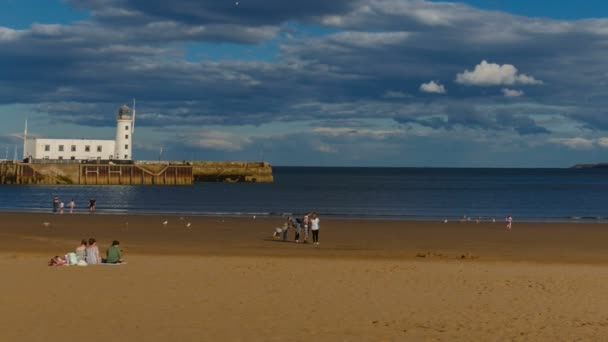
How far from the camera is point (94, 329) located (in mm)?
13031

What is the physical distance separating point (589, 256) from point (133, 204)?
166 ft

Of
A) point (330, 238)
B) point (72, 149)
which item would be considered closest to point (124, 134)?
point (72, 149)

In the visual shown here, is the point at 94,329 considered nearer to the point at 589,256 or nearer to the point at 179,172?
the point at 589,256

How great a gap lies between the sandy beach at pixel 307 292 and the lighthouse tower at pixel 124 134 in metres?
96.6

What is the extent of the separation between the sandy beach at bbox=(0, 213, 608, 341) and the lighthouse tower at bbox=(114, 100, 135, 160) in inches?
3802

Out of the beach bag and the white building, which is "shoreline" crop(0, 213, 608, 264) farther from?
the white building

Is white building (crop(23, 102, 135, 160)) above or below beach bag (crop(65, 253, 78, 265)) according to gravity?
above

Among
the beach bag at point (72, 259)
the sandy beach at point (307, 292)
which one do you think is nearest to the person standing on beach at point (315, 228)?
the sandy beach at point (307, 292)

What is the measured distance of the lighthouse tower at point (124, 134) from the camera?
127 m

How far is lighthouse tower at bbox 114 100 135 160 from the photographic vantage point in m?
127

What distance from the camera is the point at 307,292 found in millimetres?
17250

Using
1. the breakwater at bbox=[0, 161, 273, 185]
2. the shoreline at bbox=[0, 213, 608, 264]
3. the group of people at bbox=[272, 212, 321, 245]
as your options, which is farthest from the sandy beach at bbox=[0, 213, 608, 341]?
the breakwater at bbox=[0, 161, 273, 185]

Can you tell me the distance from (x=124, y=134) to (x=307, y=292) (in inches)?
4603

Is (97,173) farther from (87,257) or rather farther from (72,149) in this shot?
(87,257)
